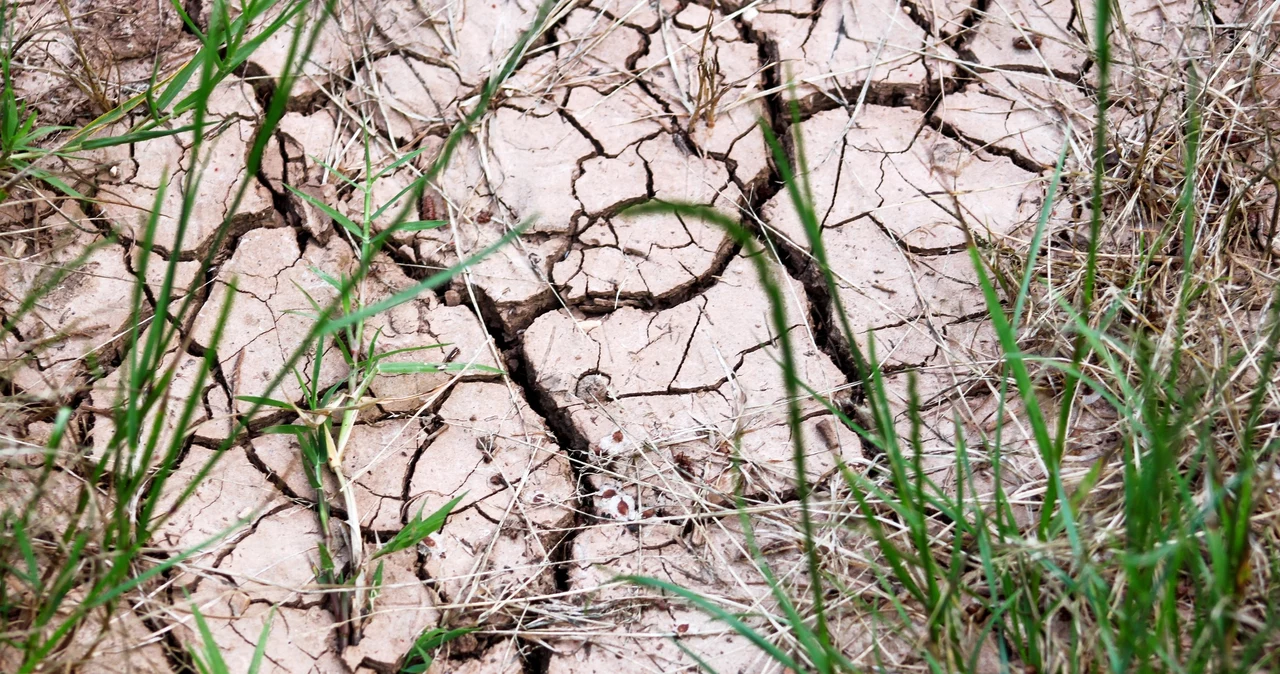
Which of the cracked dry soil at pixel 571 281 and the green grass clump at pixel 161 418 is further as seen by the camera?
the cracked dry soil at pixel 571 281

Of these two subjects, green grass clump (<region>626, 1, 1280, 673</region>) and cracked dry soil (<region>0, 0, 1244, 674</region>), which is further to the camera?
cracked dry soil (<region>0, 0, 1244, 674</region>)

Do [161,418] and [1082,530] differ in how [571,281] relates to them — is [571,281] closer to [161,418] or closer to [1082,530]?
[161,418]

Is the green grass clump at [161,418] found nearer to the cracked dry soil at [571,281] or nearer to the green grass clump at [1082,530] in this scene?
the cracked dry soil at [571,281]

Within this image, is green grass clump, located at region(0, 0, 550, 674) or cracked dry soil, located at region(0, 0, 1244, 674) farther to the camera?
cracked dry soil, located at region(0, 0, 1244, 674)

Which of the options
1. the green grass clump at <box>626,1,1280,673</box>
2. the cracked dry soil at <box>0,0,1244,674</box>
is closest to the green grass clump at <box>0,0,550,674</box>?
the cracked dry soil at <box>0,0,1244,674</box>

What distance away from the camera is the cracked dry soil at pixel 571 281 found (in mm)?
1839

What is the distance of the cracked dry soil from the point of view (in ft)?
6.03

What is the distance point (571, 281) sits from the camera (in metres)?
2.29

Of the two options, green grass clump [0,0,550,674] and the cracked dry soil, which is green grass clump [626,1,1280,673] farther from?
green grass clump [0,0,550,674]

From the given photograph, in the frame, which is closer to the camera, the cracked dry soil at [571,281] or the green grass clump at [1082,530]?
the green grass clump at [1082,530]

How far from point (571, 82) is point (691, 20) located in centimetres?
42

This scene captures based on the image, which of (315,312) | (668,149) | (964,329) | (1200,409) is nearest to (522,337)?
(315,312)

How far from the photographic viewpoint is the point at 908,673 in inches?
65.3

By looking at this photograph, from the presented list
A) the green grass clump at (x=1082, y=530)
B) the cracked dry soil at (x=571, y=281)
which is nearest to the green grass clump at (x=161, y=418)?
the cracked dry soil at (x=571, y=281)
